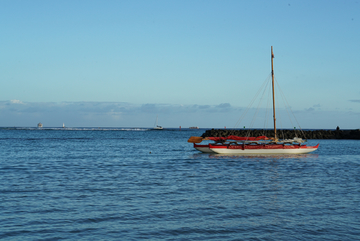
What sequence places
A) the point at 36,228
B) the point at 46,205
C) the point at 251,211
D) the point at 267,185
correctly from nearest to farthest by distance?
the point at 36,228, the point at 251,211, the point at 46,205, the point at 267,185

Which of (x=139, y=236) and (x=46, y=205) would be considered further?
(x=46, y=205)

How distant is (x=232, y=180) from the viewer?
2317 centimetres

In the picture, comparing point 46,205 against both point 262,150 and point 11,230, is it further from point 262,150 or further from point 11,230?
point 262,150

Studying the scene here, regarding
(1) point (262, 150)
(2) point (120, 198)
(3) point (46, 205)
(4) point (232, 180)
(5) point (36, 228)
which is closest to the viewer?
(5) point (36, 228)

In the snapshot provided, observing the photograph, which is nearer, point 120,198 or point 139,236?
point 139,236

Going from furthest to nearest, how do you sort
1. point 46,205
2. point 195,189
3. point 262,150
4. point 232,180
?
point 262,150, point 232,180, point 195,189, point 46,205

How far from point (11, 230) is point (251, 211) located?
8.87 m

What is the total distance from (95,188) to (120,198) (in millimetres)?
3438

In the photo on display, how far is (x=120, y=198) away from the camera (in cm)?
1697

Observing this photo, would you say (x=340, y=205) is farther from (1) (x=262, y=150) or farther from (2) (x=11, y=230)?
(1) (x=262, y=150)

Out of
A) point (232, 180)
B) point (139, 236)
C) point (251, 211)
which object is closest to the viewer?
point (139, 236)

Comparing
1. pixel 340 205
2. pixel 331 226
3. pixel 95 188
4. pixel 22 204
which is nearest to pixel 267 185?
pixel 340 205

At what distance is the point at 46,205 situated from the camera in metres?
15.3

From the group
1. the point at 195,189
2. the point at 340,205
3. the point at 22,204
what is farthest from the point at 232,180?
the point at 22,204
